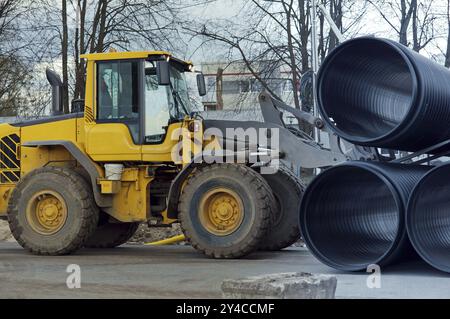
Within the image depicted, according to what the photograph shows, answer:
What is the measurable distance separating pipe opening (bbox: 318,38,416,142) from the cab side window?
3.11 meters

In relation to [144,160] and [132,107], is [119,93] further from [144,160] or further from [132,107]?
[144,160]

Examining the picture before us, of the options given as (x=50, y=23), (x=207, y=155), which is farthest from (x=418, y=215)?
(x=50, y=23)

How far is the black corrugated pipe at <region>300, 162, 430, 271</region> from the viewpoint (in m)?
9.39

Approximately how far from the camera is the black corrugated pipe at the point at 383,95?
8.95 meters

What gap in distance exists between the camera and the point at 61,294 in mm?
7852

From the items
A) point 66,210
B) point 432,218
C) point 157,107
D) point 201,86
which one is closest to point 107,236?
point 66,210

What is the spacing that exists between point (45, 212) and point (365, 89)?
203 inches

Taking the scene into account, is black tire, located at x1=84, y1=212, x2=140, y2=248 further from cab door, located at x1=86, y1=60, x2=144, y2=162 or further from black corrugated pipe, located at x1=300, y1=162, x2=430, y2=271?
black corrugated pipe, located at x1=300, y1=162, x2=430, y2=271

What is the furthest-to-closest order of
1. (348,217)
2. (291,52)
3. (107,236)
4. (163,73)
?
(291,52)
(107,236)
(163,73)
(348,217)

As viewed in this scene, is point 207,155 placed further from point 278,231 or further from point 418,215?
point 418,215

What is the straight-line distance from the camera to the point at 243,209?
1084 cm

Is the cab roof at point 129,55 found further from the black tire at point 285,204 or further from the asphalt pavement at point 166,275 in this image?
the asphalt pavement at point 166,275

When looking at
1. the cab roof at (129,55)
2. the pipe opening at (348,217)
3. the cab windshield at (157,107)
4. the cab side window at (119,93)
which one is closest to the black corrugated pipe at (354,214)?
the pipe opening at (348,217)
